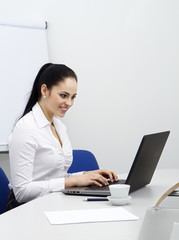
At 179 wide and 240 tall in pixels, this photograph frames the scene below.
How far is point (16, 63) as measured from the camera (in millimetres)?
3389

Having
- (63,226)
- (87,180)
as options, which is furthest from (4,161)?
(63,226)

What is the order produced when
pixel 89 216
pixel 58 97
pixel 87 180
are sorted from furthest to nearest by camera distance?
pixel 58 97 < pixel 87 180 < pixel 89 216

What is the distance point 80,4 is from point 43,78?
5.39 ft

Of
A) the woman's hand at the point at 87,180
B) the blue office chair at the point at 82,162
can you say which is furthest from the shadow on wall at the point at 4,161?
the woman's hand at the point at 87,180

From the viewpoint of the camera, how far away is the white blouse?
1.84m

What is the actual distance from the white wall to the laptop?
6.00 feet

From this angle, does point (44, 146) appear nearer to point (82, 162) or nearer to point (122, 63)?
point (82, 162)

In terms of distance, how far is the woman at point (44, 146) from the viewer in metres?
1.83

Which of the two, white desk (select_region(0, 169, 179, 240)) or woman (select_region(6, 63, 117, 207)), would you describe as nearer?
white desk (select_region(0, 169, 179, 240))

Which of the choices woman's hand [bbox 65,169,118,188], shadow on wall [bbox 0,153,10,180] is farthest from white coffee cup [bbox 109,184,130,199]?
shadow on wall [bbox 0,153,10,180]

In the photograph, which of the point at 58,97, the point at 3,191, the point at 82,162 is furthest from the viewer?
the point at 82,162

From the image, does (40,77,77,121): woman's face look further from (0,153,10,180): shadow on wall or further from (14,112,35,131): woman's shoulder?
(0,153,10,180): shadow on wall

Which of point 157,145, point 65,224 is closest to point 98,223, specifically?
point 65,224

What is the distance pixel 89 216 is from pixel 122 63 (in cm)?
253
